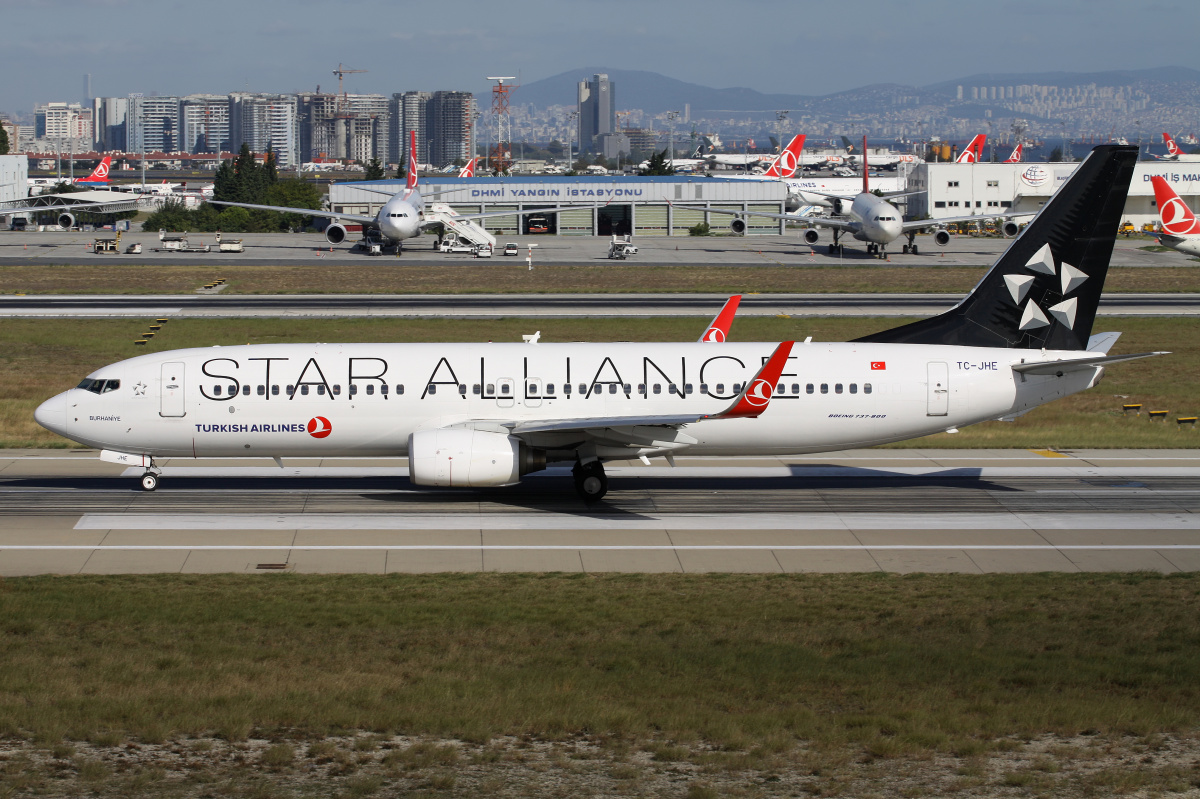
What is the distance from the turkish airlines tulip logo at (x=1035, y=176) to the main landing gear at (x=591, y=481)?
135 meters

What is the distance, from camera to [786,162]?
162 metres

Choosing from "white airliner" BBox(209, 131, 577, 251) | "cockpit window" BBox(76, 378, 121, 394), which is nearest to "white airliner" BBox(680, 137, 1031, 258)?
"white airliner" BBox(209, 131, 577, 251)

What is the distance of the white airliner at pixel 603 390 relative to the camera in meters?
31.0

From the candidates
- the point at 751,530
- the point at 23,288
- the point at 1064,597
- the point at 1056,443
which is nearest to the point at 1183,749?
the point at 1064,597

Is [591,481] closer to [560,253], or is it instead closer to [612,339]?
[612,339]

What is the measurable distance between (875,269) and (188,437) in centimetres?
7526

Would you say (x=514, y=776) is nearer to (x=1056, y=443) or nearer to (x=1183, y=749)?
(x=1183, y=749)

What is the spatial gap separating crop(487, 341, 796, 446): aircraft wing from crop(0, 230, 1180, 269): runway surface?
69113 millimetres

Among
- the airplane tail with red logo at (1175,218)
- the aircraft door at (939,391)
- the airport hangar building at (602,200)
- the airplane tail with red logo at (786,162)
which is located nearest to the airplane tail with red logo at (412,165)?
the airport hangar building at (602,200)

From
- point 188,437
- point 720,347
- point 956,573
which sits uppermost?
point 720,347

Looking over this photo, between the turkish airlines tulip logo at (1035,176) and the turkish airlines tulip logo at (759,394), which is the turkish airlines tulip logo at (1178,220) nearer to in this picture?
the turkish airlines tulip logo at (1035,176)

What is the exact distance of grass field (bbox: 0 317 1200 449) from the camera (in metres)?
41.8

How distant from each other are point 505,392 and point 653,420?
451 cm

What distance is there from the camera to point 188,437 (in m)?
31.1
